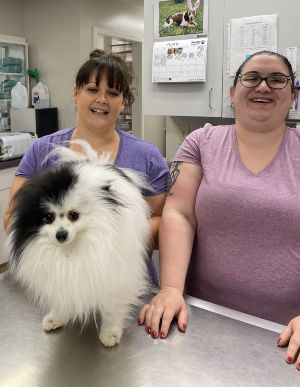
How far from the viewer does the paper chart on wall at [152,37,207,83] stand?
8.09 ft

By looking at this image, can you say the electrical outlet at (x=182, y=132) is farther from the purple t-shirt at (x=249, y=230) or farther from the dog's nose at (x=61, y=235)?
the dog's nose at (x=61, y=235)

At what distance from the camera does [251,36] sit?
229 centimetres

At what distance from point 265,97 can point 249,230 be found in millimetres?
391

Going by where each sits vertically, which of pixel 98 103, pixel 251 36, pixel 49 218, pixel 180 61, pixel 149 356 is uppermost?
pixel 251 36

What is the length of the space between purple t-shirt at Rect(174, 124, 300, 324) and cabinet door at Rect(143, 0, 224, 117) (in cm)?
137

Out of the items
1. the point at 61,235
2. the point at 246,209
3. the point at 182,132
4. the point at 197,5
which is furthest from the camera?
the point at 182,132

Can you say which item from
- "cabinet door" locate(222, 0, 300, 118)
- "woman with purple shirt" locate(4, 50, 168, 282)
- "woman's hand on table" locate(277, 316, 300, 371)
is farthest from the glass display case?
"woman's hand on table" locate(277, 316, 300, 371)

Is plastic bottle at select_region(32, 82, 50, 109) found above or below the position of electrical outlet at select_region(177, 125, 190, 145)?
above

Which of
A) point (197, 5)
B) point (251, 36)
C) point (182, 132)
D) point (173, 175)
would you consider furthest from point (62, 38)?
point (173, 175)

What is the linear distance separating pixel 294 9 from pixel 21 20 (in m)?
3.22

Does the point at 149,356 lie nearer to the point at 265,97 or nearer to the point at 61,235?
the point at 61,235

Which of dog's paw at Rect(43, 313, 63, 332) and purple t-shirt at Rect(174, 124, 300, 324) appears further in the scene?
purple t-shirt at Rect(174, 124, 300, 324)

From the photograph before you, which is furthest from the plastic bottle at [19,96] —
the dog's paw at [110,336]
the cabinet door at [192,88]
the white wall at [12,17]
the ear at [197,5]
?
the dog's paw at [110,336]

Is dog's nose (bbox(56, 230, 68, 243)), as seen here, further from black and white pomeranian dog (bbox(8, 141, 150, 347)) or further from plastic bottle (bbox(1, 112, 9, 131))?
plastic bottle (bbox(1, 112, 9, 131))
